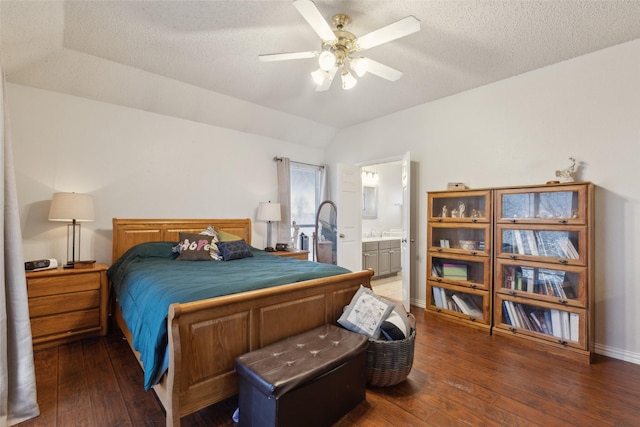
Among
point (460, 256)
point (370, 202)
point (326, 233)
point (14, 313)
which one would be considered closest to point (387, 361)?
point (460, 256)

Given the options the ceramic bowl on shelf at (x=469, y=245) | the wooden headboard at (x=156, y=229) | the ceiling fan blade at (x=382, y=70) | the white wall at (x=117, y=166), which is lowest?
the ceramic bowl on shelf at (x=469, y=245)

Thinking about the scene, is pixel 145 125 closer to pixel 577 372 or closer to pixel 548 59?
pixel 548 59

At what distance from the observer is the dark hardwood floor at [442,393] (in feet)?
5.72

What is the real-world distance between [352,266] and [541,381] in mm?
2720

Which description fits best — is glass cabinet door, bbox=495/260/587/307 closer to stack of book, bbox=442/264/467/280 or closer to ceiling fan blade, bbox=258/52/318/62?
stack of book, bbox=442/264/467/280

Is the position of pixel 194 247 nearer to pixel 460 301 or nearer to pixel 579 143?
pixel 460 301

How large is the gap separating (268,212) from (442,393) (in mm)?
3084

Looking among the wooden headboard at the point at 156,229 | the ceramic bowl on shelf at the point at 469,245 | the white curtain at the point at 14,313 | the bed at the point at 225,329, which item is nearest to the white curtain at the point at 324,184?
the wooden headboard at the point at 156,229

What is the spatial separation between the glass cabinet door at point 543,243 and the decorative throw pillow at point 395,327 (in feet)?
5.03

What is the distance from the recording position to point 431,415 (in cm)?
178

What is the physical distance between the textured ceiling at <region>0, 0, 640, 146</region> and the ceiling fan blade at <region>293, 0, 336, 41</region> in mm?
310

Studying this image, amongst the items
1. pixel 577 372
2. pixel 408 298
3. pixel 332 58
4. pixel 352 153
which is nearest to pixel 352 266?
pixel 408 298

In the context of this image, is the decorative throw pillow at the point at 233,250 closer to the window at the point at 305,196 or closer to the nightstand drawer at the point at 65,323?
the nightstand drawer at the point at 65,323

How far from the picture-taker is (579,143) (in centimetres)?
275
